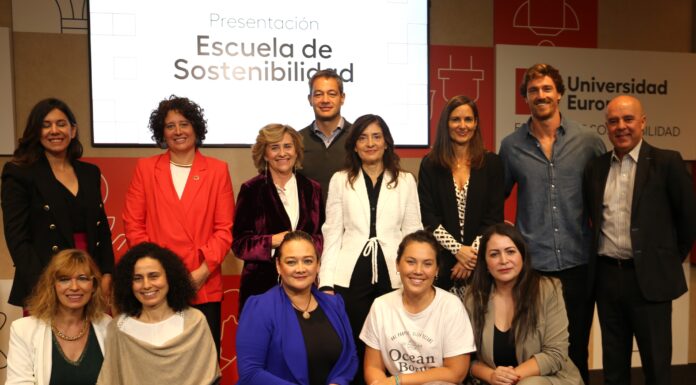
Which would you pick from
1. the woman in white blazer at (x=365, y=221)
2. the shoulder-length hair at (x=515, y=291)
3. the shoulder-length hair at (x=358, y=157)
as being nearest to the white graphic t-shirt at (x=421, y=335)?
the shoulder-length hair at (x=515, y=291)

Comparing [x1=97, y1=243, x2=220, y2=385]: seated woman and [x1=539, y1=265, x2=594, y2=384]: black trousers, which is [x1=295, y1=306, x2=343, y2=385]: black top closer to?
[x1=97, y1=243, x2=220, y2=385]: seated woman

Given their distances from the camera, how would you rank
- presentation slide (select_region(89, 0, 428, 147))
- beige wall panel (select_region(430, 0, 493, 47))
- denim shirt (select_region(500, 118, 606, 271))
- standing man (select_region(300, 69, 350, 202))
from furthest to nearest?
beige wall panel (select_region(430, 0, 493, 47)) < presentation slide (select_region(89, 0, 428, 147)) < standing man (select_region(300, 69, 350, 202)) < denim shirt (select_region(500, 118, 606, 271))

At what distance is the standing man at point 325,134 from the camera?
3422mm

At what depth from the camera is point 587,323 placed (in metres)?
3.27

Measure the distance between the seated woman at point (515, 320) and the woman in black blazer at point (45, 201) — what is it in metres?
1.75

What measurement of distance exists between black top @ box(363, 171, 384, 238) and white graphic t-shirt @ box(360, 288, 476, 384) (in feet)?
1.26

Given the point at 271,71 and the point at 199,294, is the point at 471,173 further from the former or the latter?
the point at 271,71

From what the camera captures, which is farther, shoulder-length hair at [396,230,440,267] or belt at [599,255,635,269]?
belt at [599,255,635,269]

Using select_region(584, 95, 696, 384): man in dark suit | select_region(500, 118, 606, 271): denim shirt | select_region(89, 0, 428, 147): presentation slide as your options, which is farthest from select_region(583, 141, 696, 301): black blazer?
select_region(89, 0, 428, 147): presentation slide

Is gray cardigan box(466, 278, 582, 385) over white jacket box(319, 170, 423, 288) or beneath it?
beneath

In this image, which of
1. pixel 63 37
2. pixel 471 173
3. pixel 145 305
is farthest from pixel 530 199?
pixel 63 37

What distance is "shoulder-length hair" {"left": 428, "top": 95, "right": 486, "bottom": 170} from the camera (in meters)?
3.09

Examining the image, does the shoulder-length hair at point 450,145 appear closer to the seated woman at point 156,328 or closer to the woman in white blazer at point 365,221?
the woman in white blazer at point 365,221

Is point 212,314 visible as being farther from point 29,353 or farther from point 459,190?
point 459,190
